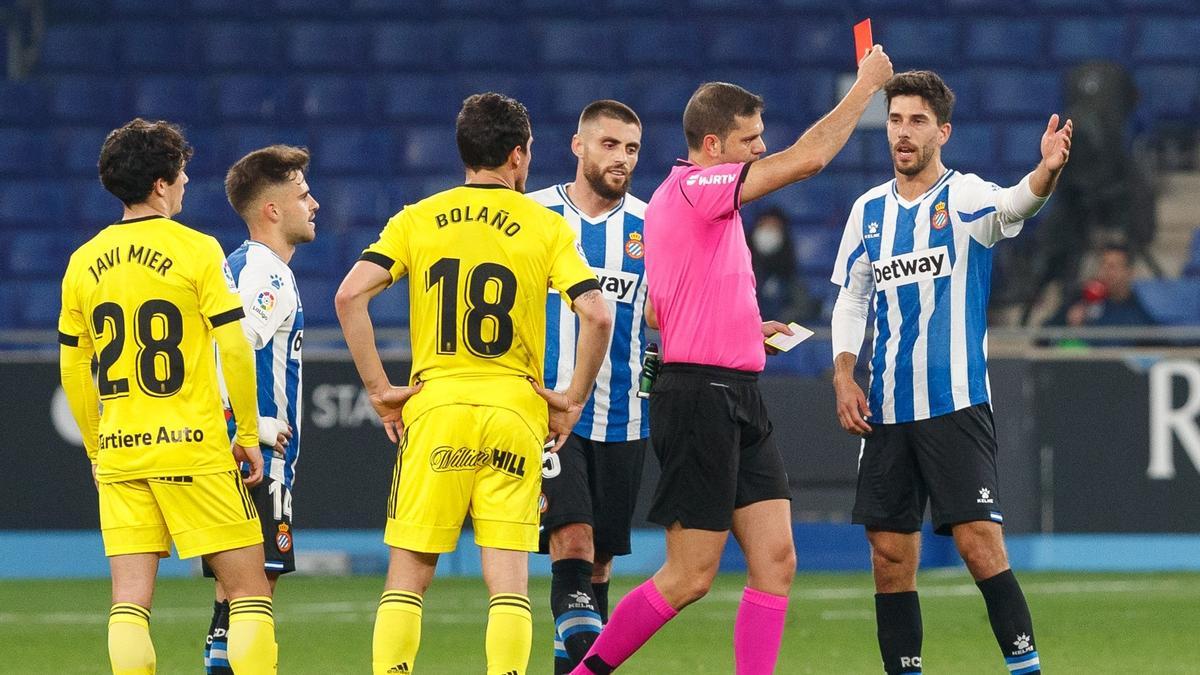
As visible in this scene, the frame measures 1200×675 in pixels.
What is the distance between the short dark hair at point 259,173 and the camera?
6375mm

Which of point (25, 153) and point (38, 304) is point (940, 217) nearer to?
point (38, 304)

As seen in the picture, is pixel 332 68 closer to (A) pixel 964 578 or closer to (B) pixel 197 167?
(B) pixel 197 167

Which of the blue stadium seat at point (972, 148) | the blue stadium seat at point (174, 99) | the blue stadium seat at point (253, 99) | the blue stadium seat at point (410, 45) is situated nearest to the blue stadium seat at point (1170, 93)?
the blue stadium seat at point (972, 148)

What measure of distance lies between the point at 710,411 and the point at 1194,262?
943 cm

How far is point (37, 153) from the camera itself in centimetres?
1556

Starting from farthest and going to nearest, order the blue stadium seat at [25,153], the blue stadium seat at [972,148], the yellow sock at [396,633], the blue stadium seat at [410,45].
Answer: the blue stadium seat at [410,45] < the blue stadium seat at [25,153] < the blue stadium seat at [972,148] < the yellow sock at [396,633]

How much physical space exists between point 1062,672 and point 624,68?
9.61m

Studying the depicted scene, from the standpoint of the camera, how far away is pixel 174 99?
15.7m

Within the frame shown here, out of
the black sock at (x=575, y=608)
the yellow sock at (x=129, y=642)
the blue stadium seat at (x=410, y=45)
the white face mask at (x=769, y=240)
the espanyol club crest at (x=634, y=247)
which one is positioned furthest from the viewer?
the blue stadium seat at (x=410, y=45)

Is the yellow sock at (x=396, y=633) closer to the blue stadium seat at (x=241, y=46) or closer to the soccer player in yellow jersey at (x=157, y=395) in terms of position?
the soccer player in yellow jersey at (x=157, y=395)

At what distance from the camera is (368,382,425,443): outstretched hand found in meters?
5.29

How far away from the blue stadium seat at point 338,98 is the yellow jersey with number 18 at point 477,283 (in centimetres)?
1070

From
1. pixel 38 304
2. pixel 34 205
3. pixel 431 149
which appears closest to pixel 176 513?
pixel 38 304

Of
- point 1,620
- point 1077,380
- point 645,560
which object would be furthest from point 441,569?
point 1077,380
